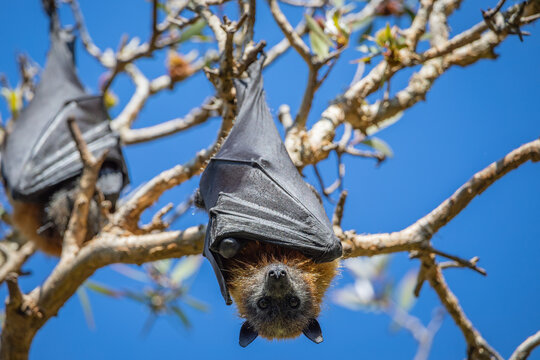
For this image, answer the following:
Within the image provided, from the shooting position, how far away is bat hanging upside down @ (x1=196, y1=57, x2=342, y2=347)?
4.25m

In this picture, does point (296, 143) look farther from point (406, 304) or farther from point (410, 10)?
point (406, 304)

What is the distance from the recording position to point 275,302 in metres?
4.47

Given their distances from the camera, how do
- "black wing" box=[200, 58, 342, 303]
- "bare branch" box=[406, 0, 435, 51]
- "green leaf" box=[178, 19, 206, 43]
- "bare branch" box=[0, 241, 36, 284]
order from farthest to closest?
"green leaf" box=[178, 19, 206, 43]
"bare branch" box=[0, 241, 36, 284]
"bare branch" box=[406, 0, 435, 51]
"black wing" box=[200, 58, 342, 303]

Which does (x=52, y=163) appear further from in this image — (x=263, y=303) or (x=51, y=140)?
(x=263, y=303)

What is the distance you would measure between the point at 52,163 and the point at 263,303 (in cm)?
402

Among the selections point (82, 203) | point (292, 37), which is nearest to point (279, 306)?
point (82, 203)

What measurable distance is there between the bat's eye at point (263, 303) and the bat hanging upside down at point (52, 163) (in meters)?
3.11

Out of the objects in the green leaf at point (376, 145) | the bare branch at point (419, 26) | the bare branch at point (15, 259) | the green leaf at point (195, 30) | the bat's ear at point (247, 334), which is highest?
the green leaf at point (195, 30)

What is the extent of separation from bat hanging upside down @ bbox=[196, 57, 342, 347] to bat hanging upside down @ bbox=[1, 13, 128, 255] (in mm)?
2764

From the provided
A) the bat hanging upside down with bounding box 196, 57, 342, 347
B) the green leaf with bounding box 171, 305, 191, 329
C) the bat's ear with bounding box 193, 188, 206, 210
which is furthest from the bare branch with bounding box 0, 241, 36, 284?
the bat hanging upside down with bounding box 196, 57, 342, 347

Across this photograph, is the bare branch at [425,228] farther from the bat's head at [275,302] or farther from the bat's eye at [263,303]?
the bat's eye at [263,303]

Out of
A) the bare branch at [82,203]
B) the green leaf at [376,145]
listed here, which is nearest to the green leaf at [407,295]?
the green leaf at [376,145]

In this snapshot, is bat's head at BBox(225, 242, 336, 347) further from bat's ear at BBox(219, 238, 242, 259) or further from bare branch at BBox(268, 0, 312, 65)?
bare branch at BBox(268, 0, 312, 65)

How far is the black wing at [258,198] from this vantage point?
4219 mm
